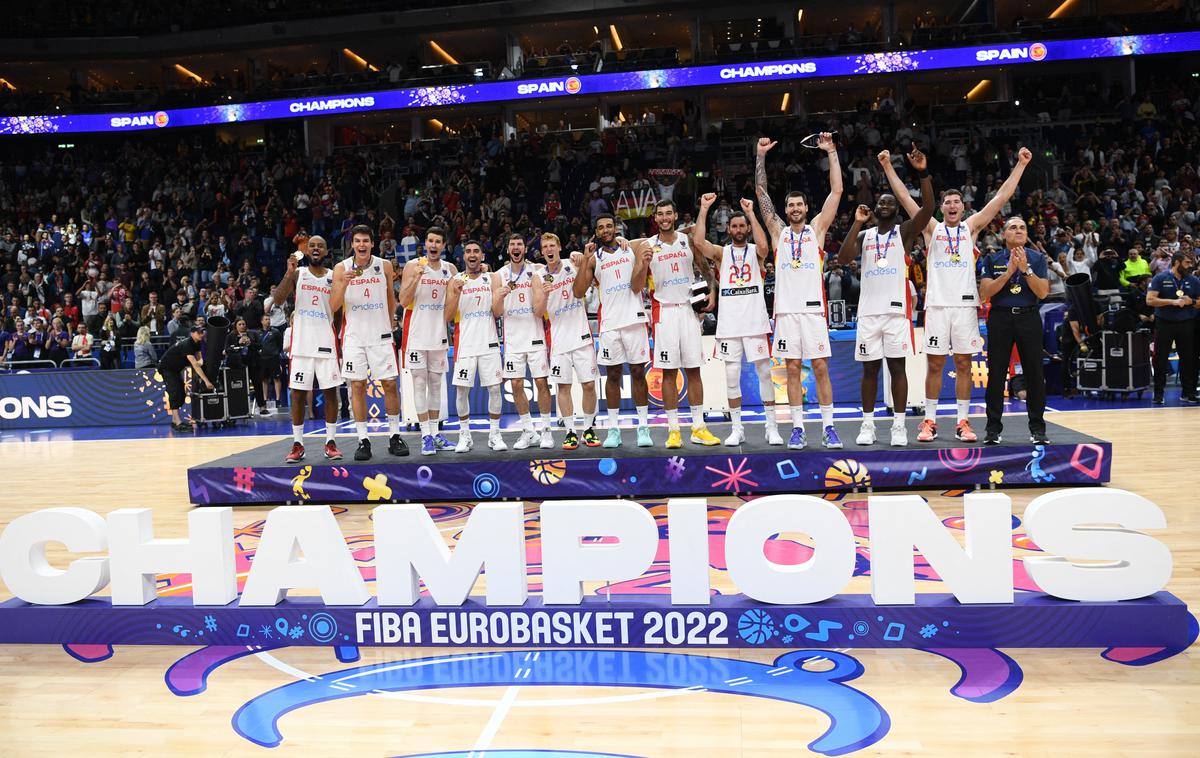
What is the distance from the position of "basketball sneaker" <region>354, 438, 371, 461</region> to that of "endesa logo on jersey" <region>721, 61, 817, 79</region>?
19440 millimetres

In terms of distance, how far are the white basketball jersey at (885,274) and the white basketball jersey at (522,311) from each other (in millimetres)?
2697

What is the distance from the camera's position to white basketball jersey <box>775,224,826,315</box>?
733 cm

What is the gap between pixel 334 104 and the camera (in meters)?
27.0

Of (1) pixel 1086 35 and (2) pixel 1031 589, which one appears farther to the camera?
(1) pixel 1086 35

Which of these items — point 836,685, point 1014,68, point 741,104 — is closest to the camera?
point 836,685

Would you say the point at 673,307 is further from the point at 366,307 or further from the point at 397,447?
the point at 397,447

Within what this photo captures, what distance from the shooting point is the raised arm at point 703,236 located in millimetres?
7320

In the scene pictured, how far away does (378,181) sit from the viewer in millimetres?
24984

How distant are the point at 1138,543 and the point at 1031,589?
32.4 inches

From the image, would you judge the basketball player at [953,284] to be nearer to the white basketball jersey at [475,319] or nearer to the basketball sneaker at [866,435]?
the basketball sneaker at [866,435]

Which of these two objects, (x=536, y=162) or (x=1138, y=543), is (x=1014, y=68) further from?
(x=1138, y=543)

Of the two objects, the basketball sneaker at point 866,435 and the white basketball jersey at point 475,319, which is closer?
the basketball sneaker at point 866,435

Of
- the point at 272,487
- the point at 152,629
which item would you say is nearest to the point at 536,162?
the point at 272,487

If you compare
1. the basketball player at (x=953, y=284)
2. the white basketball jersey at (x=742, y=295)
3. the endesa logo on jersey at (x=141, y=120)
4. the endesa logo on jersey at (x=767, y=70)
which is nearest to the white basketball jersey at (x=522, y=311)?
the white basketball jersey at (x=742, y=295)
